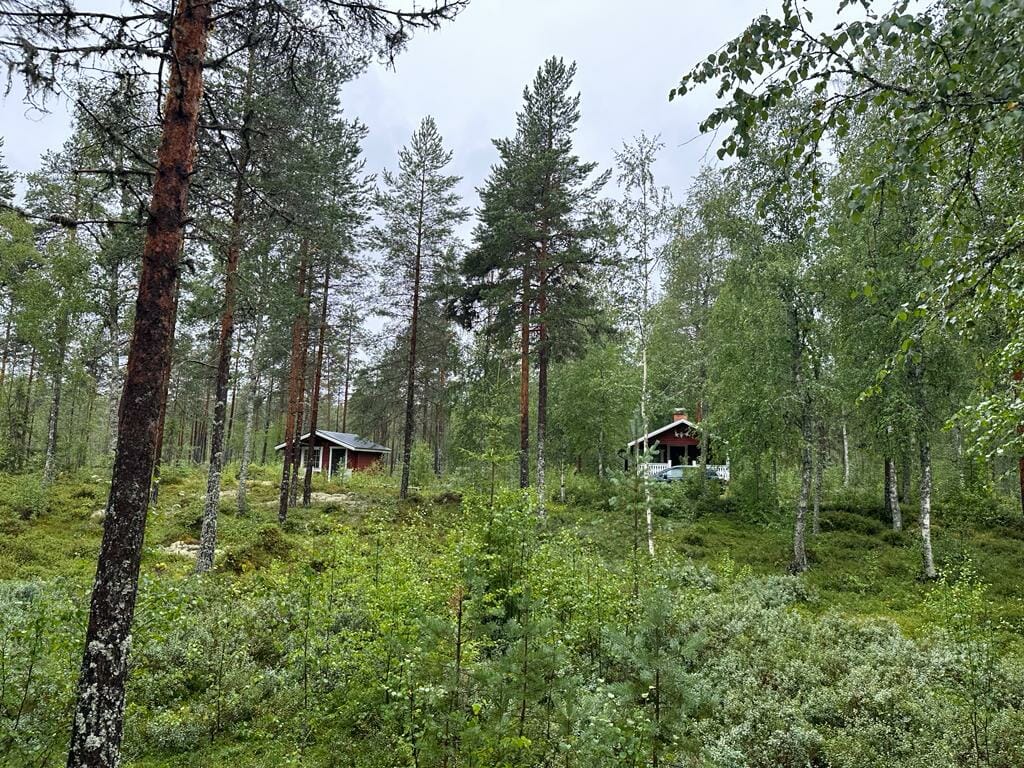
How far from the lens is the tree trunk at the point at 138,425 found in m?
4.02

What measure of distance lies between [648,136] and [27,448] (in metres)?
27.0

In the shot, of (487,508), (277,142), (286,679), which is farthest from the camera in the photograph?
(277,142)

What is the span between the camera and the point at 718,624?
9.23 m

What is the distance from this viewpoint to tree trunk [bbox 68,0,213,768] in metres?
4.02

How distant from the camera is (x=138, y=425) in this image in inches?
172

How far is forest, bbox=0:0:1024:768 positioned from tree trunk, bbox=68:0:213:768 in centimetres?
2

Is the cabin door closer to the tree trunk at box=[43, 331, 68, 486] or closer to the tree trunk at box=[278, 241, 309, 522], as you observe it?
the tree trunk at box=[43, 331, 68, 486]

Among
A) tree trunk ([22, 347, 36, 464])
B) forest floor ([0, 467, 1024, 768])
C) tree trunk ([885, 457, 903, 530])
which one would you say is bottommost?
forest floor ([0, 467, 1024, 768])

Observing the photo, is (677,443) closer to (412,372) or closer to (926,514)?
(412,372)

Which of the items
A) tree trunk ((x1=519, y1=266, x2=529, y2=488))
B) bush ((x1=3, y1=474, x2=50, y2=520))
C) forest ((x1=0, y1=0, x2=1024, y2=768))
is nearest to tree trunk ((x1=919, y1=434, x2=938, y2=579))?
forest ((x1=0, y1=0, x2=1024, y2=768))

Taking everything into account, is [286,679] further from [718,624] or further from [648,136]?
[648,136]

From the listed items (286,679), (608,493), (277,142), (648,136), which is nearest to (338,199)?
(277,142)

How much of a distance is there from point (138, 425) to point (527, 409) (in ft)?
42.7

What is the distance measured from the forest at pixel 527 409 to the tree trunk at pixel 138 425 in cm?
2
